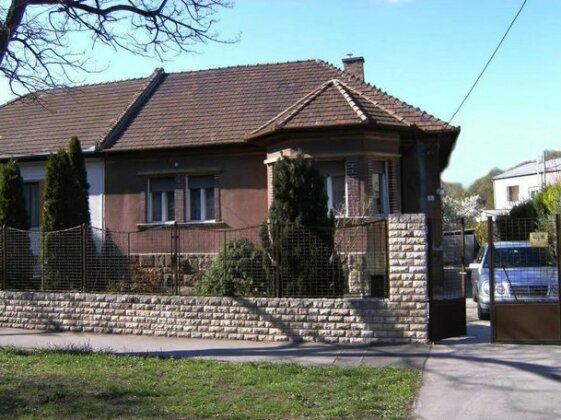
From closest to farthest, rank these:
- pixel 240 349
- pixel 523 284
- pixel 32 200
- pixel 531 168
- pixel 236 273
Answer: pixel 240 349 → pixel 523 284 → pixel 236 273 → pixel 32 200 → pixel 531 168

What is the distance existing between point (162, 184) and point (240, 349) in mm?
10336

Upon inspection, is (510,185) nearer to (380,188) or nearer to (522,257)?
(380,188)

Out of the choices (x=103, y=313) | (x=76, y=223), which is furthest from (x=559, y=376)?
(x=76, y=223)

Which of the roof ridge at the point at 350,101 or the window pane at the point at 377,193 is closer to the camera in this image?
the roof ridge at the point at 350,101

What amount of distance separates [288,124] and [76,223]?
6008 millimetres

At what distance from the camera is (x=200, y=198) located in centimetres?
1977

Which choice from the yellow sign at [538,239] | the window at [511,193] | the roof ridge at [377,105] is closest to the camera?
the yellow sign at [538,239]

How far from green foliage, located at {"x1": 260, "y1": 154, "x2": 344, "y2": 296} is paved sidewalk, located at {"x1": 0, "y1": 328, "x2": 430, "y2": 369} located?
3.73ft

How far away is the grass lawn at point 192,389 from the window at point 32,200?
12.3 meters

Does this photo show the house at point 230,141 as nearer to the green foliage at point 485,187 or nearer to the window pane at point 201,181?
the window pane at point 201,181

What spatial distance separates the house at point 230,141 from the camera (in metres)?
17.1

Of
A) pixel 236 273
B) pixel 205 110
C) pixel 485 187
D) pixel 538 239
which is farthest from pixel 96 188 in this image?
pixel 485 187

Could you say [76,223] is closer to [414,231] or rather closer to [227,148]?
[227,148]

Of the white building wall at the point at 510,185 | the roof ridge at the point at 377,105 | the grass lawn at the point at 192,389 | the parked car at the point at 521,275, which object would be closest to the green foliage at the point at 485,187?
the white building wall at the point at 510,185
